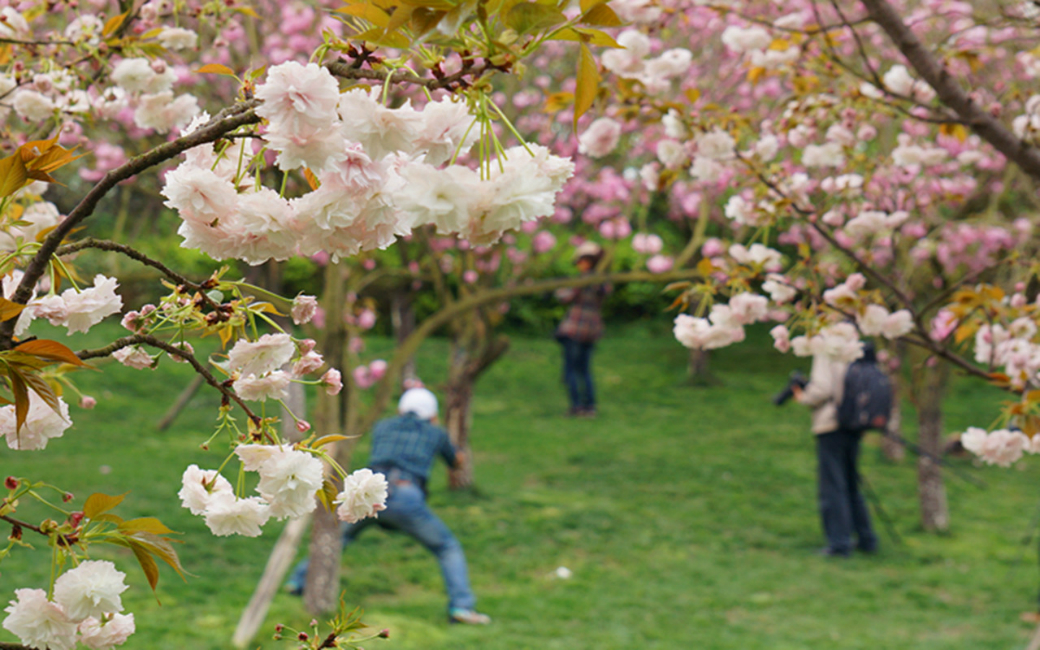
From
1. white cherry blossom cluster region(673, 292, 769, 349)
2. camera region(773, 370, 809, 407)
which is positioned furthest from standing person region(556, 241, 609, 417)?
white cherry blossom cluster region(673, 292, 769, 349)

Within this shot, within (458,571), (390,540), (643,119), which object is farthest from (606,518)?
(643,119)

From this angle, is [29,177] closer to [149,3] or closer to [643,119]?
[149,3]

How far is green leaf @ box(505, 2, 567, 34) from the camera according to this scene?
36.2 inches

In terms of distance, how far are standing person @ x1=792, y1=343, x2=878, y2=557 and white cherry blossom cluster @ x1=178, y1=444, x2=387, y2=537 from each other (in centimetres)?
494

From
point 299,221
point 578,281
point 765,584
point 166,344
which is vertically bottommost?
point 765,584

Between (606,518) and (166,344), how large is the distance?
561 cm

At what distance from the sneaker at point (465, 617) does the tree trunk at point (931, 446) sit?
3.53 meters

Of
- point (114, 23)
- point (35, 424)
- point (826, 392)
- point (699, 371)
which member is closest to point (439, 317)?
point (826, 392)

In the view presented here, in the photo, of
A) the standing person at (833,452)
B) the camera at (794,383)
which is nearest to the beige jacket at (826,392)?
the standing person at (833,452)

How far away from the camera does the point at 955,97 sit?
2492 millimetres

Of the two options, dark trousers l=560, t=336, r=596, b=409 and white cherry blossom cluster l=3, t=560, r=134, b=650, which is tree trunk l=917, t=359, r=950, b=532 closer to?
dark trousers l=560, t=336, r=596, b=409

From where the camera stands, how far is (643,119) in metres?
2.97

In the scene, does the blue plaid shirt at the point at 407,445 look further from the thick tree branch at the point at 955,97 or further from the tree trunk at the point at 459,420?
the thick tree branch at the point at 955,97

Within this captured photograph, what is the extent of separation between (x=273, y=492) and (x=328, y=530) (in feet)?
11.8
